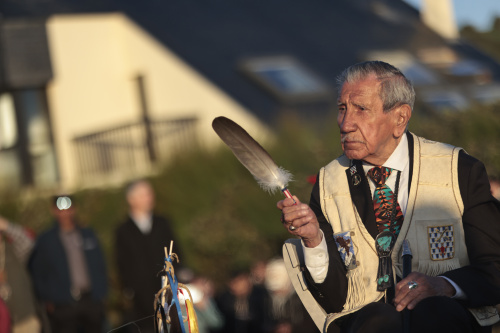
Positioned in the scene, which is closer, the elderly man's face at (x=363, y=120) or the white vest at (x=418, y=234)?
the white vest at (x=418, y=234)

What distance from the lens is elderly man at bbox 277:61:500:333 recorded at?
15.4ft

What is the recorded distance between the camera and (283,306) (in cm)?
1043

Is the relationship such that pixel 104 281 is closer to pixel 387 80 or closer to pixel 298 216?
pixel 387 80

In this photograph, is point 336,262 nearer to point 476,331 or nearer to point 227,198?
point 476,331

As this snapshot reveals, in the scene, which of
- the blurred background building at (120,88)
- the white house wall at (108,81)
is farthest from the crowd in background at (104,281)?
the white house wall at (108,81)

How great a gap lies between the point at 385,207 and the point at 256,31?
20.3m

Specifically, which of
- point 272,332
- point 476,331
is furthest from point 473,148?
point 476,331

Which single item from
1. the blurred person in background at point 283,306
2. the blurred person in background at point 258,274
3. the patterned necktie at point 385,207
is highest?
the patterned necktie at point 385,207

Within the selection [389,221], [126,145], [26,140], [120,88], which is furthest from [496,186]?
[26,140]

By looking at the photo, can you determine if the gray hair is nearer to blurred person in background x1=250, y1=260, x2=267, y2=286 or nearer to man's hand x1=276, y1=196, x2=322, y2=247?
man's hand x1=276, y1=196, x2=322, y2=247

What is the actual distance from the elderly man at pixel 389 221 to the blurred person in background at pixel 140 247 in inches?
198

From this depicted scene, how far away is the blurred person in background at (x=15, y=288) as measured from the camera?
9.44 m

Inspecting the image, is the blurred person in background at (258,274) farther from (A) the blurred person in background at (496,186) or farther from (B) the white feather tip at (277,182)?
(B) the white feather tip at (277,182)

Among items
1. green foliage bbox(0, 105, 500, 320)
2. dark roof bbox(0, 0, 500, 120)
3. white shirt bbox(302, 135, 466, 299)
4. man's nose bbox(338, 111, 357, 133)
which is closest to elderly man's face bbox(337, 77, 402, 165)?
man's nose bbox(338, 111, 357, 133)
